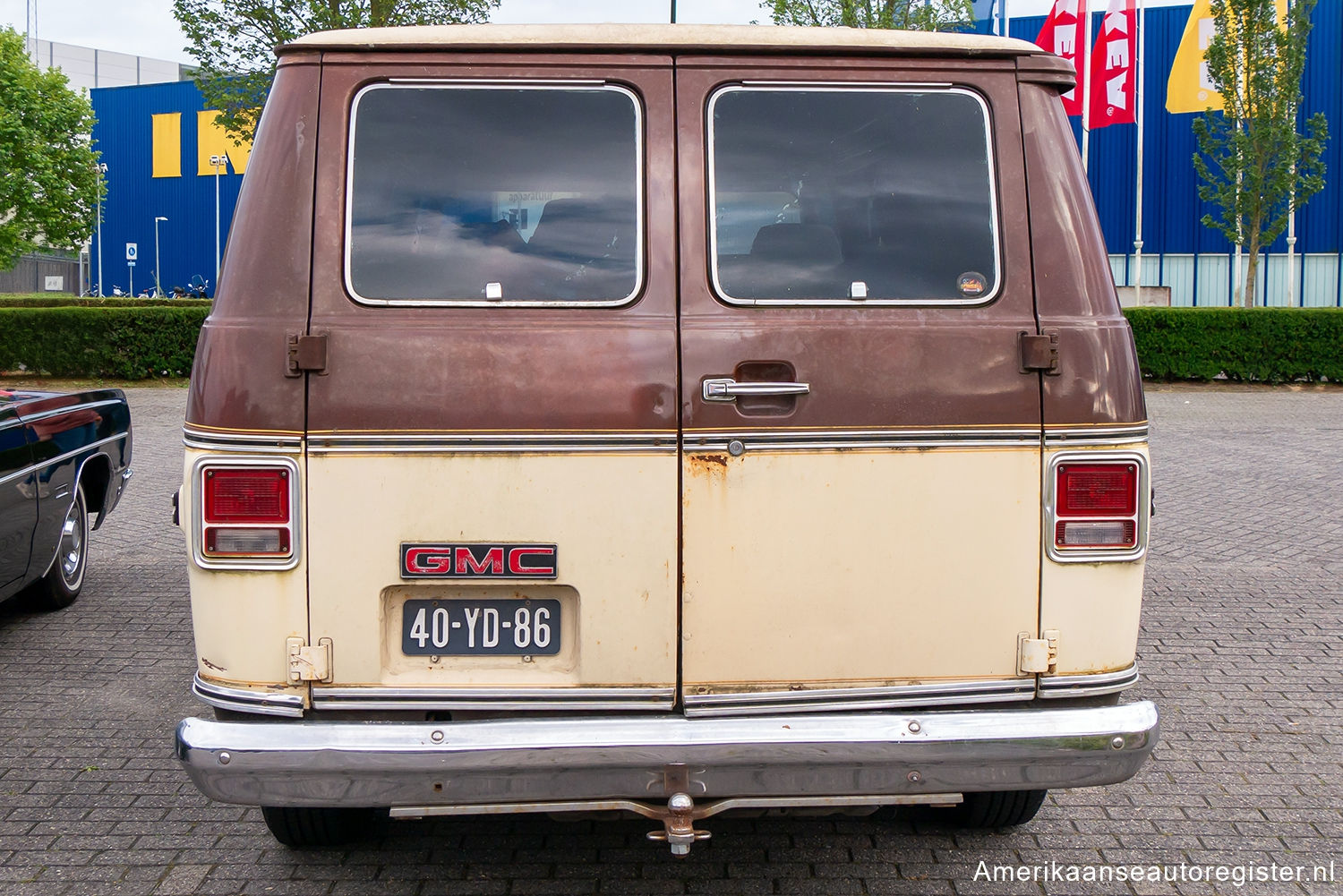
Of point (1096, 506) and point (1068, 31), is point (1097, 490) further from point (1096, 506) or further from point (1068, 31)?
point (1068, 31)

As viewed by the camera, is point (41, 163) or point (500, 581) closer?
point (500, 581)

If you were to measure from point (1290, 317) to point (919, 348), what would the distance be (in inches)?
748

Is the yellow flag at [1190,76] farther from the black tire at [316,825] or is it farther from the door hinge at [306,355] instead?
the door hinge at [306,355]

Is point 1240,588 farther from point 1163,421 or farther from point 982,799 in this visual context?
point 1163,421

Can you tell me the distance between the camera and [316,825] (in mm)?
3715

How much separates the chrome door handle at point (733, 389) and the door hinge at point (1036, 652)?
899mm

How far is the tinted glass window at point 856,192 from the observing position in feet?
10.5

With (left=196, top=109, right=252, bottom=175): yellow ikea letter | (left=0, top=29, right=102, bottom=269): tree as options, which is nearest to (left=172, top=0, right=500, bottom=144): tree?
(left=0, top=29, right=102, bottom=269): tree

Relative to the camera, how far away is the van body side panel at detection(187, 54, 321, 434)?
9.99 feet

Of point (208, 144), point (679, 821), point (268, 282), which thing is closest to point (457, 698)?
point (679, 821)

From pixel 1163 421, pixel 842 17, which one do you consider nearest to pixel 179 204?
pixel 842 17

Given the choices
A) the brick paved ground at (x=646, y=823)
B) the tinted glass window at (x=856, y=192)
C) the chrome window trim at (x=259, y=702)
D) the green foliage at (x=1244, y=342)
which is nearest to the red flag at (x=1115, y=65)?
the green foliage at (x=1244, y=342)

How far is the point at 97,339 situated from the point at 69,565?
13.9 m

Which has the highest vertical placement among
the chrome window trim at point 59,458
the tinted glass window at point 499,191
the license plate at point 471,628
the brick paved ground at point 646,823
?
the tinted glass window at point 499,191
